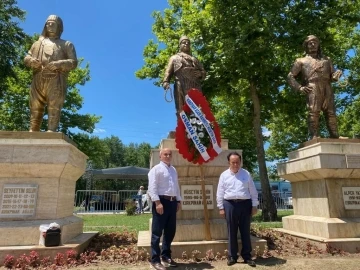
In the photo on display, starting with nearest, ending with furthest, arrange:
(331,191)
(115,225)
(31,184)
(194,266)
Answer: (194,266), (31,184), (331,191), (115,225)

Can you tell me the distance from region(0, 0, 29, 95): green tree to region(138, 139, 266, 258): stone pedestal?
12.2 m

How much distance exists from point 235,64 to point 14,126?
621 inches

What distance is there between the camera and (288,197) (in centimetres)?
2395

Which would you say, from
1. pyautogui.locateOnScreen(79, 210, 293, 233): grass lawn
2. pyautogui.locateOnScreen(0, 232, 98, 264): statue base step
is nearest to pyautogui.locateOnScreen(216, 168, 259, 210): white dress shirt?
pyautogui.locateOnScreen(0, 232, 98, 264): statue base step

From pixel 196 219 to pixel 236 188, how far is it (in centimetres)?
139

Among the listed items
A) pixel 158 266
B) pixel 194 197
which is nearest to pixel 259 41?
pixel 194 197

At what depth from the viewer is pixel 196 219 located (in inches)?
245

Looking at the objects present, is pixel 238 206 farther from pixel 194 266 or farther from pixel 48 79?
pixel 48 79

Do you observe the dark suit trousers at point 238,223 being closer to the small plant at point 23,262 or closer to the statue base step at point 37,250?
the statue base step at point 37,250

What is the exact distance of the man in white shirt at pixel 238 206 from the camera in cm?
519

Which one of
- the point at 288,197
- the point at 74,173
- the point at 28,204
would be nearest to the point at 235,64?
the point at 74,173

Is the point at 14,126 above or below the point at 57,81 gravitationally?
above

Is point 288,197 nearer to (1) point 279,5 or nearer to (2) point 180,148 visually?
(1) point 279,5

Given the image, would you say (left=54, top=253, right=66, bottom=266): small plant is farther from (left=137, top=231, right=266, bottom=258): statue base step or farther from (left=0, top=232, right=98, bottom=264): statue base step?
(left=137, top=231, right=266, bottom=258): statue base step
